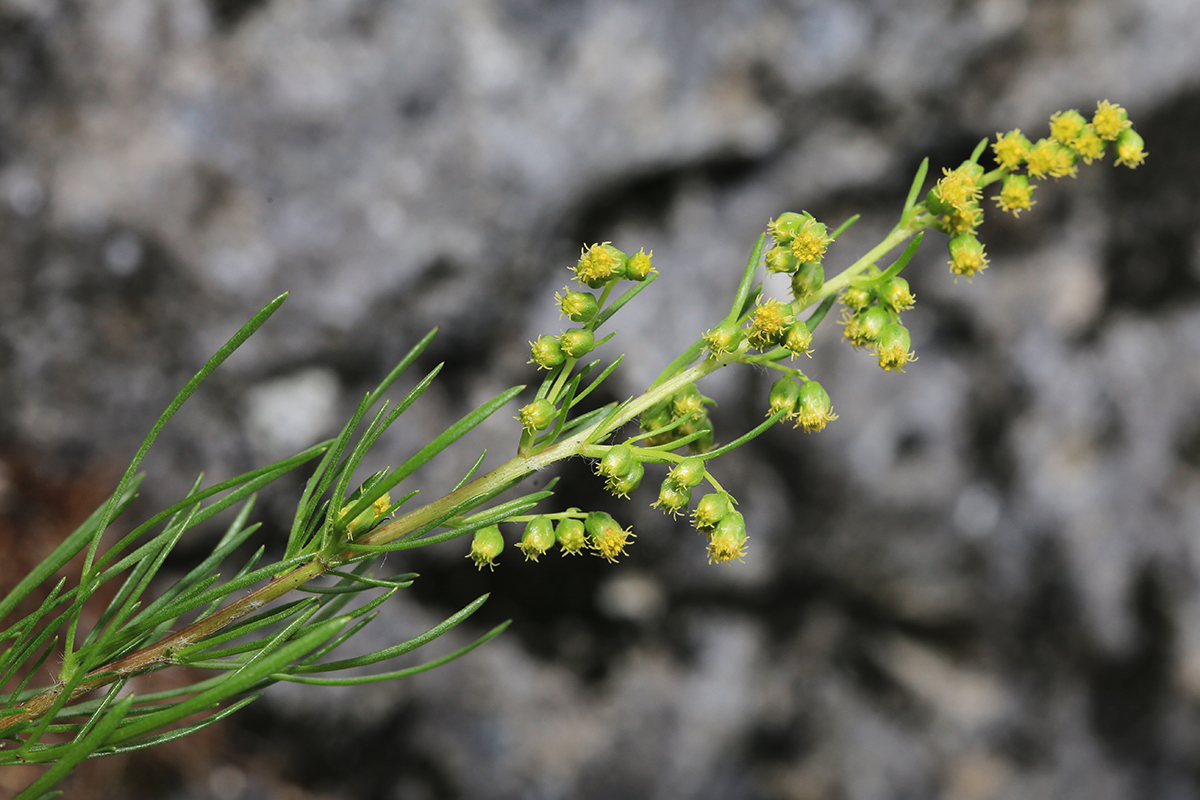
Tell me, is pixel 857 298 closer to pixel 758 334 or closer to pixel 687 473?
pixel 758 334

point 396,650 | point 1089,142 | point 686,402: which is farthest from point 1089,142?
point 396,650

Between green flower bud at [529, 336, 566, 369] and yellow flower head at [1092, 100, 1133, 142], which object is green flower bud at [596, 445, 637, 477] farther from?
yellow flower head at [1092, 100, 1133, 142]

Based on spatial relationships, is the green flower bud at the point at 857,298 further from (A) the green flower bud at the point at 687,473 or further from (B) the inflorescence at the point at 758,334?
(A) the green flower bud at the point at 687,473

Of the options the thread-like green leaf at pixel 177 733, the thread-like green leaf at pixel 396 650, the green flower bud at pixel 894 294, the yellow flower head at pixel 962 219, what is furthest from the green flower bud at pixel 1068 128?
the thread-like green leaf at pixel 177 733

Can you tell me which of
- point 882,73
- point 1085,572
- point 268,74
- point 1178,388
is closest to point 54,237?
point 268,74

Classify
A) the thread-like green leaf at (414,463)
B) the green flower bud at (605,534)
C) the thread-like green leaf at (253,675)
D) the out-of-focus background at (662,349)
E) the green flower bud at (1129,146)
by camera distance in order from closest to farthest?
the thread-like green leaf at (253,675) → the thread-like green leaf at (414,463) → the green flower bud at (605,534) → the green flower bud at (1129,146) → the out-of-focus background at (662,349)

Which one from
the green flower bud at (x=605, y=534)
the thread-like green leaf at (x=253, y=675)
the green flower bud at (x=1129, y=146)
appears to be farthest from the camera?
the green flower bud at (x=1129, y=146)
